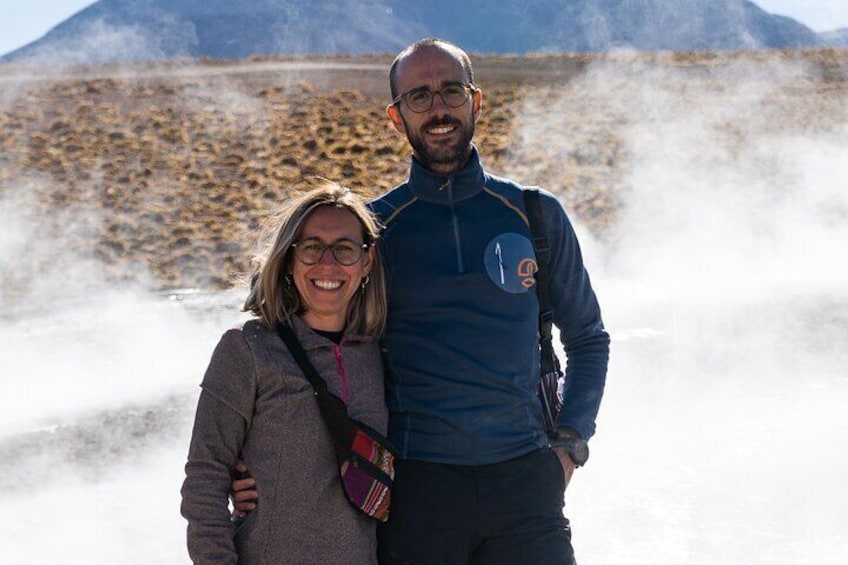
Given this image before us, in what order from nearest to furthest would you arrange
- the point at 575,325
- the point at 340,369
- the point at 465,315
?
the point at 340,369 → the point at 465,315 → the point at 575,325

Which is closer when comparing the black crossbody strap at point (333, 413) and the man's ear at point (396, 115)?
the black crossbody strap at point (333, 413)

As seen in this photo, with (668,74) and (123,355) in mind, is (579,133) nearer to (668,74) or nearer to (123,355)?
(668,74)

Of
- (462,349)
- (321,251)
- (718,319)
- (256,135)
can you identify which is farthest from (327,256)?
(256,135)

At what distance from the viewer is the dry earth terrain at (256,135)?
11.8 meters

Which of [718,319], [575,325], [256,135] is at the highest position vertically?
[256,135]

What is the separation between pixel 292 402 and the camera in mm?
2100

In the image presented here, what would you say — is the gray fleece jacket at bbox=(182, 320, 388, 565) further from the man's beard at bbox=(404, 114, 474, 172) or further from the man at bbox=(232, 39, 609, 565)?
the man's beard at bbox=(404, 114, 474, 172)

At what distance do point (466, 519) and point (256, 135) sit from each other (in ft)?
44.6

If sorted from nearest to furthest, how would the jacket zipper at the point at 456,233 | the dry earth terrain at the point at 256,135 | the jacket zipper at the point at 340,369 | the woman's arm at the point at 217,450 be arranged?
1. the woman's arm at the point at 217,450
2. the jacket zipper at the point at 340,369
3. the jacket zipper at the point at 456,233
4. the dry earth terrain at the point at 256,135

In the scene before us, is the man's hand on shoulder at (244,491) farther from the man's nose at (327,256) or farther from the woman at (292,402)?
the man's nose at (327,256)

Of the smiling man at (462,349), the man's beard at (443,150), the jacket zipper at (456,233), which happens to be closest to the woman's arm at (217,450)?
the smiling man at (462,349)

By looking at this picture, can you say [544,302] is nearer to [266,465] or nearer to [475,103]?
[475,103]

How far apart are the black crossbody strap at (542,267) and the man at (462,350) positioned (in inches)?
1.0

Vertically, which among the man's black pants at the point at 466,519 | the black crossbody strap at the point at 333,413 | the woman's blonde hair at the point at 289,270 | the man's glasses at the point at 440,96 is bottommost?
the man's black pants at the point at 466,519
